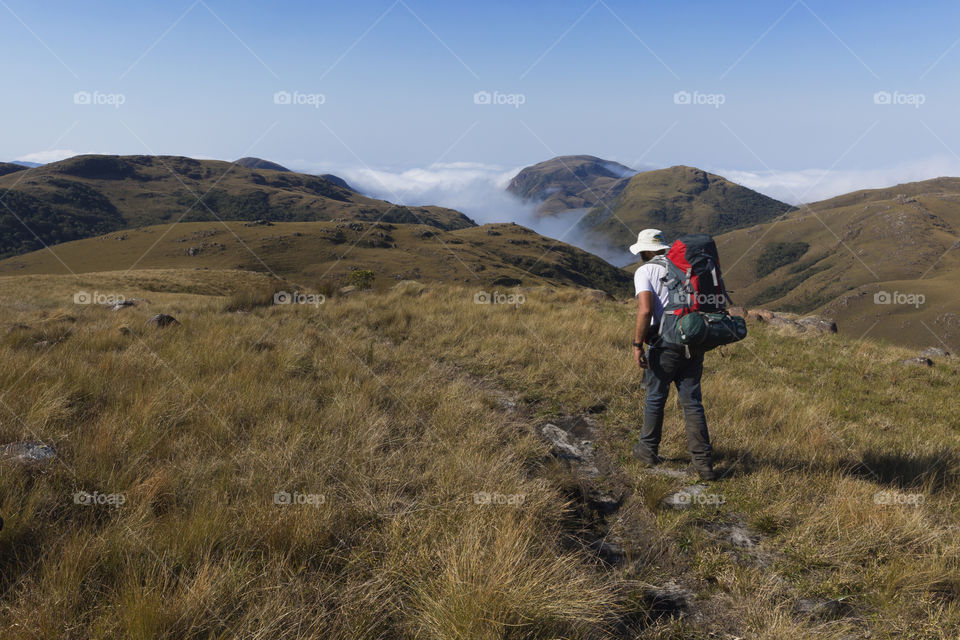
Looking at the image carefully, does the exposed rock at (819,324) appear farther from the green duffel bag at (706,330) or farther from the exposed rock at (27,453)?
the exposed rock at (27,453)

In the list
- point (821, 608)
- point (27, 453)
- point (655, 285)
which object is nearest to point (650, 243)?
point (655, 285)

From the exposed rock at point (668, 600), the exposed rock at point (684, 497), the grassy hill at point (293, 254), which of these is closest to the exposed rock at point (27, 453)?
the exposed rock at point (668, 600)

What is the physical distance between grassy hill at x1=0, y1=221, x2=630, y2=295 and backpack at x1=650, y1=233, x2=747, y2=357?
10634 centimetres

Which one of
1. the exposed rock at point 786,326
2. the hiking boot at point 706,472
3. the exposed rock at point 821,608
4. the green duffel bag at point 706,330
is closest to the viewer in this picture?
the exposed rock at point 821,608

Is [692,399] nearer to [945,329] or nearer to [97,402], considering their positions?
[97,402]

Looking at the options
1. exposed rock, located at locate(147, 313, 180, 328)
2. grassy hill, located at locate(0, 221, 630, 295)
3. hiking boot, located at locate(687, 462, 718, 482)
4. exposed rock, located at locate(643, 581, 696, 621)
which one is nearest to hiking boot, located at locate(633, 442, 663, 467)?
hiking boot, located at locate(687, 462, 718, 482)

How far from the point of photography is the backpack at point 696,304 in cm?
431

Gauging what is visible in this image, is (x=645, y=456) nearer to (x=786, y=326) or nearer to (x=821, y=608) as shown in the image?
(x=821, y=608)

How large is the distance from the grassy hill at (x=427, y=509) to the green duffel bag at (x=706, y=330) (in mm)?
1434

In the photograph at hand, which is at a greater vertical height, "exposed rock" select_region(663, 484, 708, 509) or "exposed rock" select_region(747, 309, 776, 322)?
"exposed rock" select_region(747, 309, 776, 322)

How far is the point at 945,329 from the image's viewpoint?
137m

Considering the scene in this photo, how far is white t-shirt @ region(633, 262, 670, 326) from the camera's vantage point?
4.70 m

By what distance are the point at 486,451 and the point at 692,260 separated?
284cm

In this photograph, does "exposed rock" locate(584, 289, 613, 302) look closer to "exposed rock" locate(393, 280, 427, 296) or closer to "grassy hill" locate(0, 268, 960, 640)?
"exposed rock" locate(393, 280, 427, 296)
